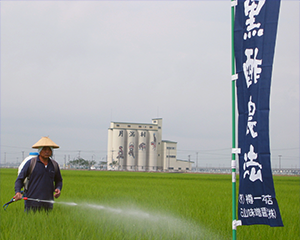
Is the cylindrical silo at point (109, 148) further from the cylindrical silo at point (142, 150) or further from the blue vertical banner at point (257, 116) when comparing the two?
the blue vertical banner at point (257, 116)

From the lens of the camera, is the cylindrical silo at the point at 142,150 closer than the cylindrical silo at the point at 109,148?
Yes

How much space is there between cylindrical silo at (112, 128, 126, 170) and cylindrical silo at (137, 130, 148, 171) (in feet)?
11.4

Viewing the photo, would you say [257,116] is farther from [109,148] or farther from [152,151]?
[109,148]

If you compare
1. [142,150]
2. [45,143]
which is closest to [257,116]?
[45,143]

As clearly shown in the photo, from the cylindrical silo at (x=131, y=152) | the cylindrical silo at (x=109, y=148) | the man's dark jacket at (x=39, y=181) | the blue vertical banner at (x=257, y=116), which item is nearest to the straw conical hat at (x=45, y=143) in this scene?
the man's dark jacket at (x=39, y=181)

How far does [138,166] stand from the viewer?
267 feet

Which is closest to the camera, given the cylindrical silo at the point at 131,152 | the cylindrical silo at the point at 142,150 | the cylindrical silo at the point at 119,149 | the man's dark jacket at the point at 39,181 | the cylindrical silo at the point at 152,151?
the man's dark jacket at the point at 39,181

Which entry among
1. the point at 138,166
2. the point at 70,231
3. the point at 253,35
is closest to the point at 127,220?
the point at 70,231

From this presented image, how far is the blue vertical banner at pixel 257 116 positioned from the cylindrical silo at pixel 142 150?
78.1 metres

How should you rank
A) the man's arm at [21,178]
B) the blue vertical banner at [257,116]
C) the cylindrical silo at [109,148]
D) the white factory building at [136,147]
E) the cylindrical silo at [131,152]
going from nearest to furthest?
the blue vertical banner at [257,116], the man's arm at [21,178], the white factory building at [136,147], the cylindrical silo at [131,152], the cylindrical silo at [109,148]

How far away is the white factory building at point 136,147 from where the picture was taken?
81062 millimetres

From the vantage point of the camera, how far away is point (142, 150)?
81.9 meters

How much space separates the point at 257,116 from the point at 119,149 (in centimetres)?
7789

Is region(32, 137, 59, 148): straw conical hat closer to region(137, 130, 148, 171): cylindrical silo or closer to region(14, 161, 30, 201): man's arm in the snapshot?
region(14, 161, 30, 201): man's arm
